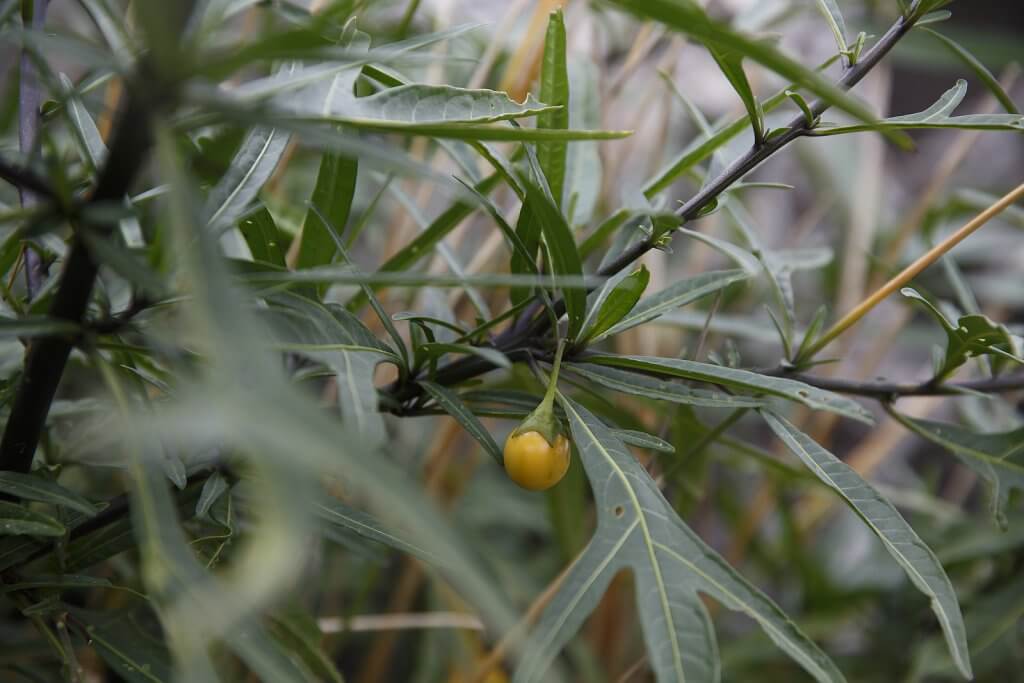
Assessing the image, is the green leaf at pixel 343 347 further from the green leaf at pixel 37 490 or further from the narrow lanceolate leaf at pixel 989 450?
the narrow lanceolate leaf at pixel 989 450

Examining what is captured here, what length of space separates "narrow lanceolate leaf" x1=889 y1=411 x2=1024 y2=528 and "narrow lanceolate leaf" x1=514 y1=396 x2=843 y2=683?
0.66 feet

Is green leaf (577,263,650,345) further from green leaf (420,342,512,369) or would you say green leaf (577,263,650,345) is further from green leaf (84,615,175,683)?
green leaf (84,615,175,683)

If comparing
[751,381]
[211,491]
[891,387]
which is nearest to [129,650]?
[211,491]

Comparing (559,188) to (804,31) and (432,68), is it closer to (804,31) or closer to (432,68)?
(432,68)

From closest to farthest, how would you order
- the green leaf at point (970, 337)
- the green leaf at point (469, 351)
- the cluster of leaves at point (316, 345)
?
1. the cluster of leaves at point (316, 345)
2. the green leaf at point (469, 351)
3. the green leaf at point (970, 337)

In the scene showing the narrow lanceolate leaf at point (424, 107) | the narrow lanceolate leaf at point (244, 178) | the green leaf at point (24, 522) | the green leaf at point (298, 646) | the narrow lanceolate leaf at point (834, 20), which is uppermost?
the narrow lanceolate leaf at point (834, 20)

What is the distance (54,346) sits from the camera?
33 cm

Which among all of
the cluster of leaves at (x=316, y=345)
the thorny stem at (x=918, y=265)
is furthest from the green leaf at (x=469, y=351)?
the thorny stem at (x=918, y=265)

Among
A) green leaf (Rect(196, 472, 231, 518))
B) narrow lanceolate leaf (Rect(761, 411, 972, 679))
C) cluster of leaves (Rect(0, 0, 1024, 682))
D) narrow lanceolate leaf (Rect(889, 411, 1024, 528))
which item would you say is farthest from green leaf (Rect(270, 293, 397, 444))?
narrow lanceolate leaf (Rect(889, 411, 1024, 528))

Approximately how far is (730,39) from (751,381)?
16cm

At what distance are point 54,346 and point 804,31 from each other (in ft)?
5.68

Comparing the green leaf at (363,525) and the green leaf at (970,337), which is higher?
the green leaf at (970,337)

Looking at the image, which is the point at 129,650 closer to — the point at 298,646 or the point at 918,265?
the point at 298,646

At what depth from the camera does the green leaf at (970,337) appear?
44 centimetres
